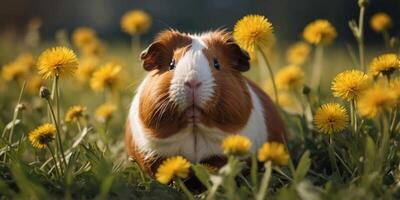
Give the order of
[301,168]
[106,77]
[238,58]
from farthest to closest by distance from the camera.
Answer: [106,77]
[238,58]
[301,168]

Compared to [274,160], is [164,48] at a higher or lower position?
higher

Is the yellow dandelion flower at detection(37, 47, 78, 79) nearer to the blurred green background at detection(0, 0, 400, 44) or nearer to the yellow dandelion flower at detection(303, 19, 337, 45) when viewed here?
the yellow dandelion flower at detection(303, 19, 337, 45)

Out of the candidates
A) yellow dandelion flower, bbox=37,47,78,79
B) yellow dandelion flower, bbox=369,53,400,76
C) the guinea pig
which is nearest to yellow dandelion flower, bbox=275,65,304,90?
the guinea pig

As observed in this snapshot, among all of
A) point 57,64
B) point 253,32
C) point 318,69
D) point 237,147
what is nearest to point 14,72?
point 57,64

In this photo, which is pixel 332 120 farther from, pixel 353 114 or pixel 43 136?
pixel 43 136


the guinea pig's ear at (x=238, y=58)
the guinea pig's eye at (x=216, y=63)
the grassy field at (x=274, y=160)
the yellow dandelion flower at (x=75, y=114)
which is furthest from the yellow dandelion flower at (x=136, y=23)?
the guinea pig's eye at (x=216, y=63)

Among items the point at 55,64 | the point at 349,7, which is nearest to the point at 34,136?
the point at 55,64
